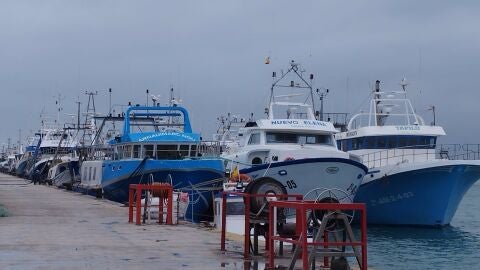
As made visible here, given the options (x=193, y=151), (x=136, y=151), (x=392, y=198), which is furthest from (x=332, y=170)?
(x=136, y=151)

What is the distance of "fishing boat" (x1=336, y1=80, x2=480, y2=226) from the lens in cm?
2820

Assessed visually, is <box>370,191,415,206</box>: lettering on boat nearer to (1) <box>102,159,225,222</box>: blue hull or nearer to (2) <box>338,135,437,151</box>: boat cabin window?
(2) <box>338,135,437,151</box>: boat cabin window

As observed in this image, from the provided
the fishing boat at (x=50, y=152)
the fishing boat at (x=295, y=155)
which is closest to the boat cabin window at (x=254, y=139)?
the fishing boat at (x=295, y=155)

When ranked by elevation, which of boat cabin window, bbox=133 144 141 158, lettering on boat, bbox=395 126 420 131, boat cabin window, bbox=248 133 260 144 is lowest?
boat cabin window, bbox=133 144 141 158

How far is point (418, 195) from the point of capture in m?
28.9

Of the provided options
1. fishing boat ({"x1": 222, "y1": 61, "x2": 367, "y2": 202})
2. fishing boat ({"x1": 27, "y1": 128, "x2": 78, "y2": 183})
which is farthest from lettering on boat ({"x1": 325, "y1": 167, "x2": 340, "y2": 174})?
fishing boat ({"x1": 27, "y1": 128, "x2": 78, "y2": 183})

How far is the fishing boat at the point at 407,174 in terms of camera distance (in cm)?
2820

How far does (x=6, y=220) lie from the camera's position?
63.4 ft

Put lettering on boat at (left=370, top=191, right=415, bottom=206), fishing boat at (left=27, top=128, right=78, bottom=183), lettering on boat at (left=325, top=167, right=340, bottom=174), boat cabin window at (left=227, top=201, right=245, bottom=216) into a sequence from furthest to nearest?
fishing boat at (left=27, top=128, right=78, bottom=183)
lettering on boat at (left=370, top=191, right=415, bottom=206)
lettering on boat at (left=325, top=167, right=340, bottom=174)
boat cabin window at (left=227, top=201, right=245, bottom=216)

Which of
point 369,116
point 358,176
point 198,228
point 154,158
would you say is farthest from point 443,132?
point 198,228

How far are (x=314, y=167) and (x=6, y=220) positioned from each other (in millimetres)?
9521

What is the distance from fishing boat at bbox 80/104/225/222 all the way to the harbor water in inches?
217

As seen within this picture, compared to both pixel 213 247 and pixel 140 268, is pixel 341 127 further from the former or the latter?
pixel 140 268

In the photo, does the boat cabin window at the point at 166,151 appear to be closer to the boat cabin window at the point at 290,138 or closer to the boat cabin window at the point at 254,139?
the boat cabin window at the point at 254,139
